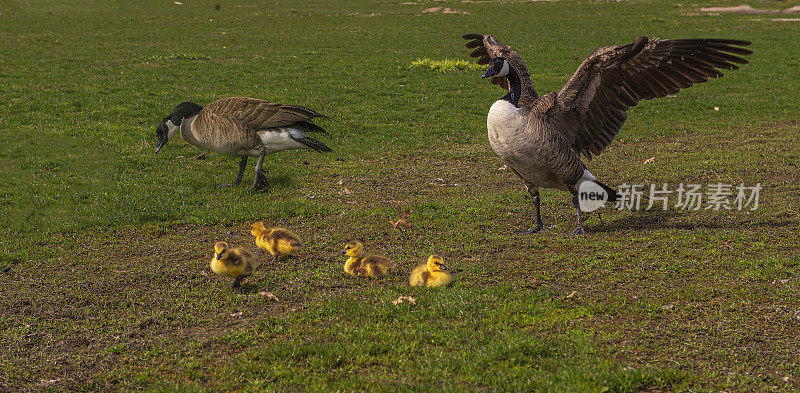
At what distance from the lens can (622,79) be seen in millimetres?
10328

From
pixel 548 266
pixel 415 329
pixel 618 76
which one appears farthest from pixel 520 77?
pixel 415 329

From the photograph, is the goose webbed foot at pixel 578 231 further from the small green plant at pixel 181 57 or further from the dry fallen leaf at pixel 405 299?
the small green plant at pixel 181 57

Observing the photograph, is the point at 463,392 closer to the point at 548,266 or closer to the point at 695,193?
the point at 548,266

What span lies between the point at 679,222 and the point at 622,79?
2.98 m

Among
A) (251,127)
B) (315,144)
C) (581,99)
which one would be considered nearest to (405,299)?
(581,99)

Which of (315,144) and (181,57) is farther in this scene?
(181,57)

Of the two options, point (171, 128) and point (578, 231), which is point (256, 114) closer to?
point (171, 128)

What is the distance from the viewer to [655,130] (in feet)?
62.8

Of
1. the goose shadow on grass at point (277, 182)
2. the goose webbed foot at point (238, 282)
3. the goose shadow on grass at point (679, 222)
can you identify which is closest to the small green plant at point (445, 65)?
the goose shadow on grass at point (277, 182)

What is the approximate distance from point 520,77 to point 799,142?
10531 millimetres

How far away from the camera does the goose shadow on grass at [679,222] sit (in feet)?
36.2

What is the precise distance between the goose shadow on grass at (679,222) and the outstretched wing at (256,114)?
6.18 meters

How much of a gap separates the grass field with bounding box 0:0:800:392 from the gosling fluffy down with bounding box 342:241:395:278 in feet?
0.60

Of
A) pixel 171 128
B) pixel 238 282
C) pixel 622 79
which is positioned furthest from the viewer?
pixel 171 128
